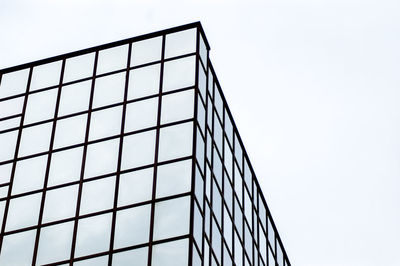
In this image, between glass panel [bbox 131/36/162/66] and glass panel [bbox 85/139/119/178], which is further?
glass panel [bbox 131/36/162/66]

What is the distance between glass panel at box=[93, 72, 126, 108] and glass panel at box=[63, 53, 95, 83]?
4.26 ft

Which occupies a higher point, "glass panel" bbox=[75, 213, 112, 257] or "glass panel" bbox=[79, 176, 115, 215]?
"glass panel" bbox=[79, 176, 115, 215]

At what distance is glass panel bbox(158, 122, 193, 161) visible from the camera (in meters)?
52.5

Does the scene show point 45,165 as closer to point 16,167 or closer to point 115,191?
point 16,167

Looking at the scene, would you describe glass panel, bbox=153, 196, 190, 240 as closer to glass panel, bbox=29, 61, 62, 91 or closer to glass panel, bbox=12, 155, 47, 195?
glass panel, bbox=12, 155, 47, 195

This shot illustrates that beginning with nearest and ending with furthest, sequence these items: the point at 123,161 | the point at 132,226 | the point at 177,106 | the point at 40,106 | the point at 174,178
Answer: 1. the point at 132,226
2. the point at 174,178
3. the point at 123,161
4. the point at 177,106
5. the point at 40,106

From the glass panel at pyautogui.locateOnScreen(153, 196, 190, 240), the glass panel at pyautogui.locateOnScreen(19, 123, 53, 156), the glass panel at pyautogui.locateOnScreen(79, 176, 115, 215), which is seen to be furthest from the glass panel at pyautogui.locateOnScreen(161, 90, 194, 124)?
the glass panel at pyautogui.locateOnScreen(19, 123, 53, 156)

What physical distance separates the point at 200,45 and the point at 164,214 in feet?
39.2

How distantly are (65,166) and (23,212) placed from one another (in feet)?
11.1

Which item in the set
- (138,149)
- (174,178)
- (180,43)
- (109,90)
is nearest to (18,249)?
(138,149)

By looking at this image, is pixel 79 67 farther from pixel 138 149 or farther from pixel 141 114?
pixel 138 149

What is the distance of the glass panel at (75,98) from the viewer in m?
58.3

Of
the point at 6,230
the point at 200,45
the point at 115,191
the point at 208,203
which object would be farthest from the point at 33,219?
the point at 200,45

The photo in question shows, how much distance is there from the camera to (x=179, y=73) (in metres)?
56.5
